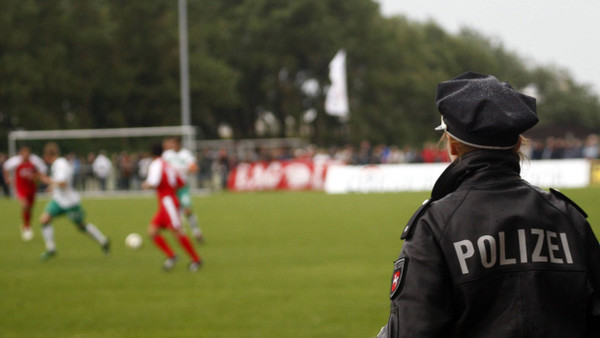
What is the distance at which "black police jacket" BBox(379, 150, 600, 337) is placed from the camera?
88.0 inches

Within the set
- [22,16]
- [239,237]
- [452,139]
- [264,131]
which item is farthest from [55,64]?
[452,139]

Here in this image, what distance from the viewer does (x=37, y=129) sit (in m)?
45.7

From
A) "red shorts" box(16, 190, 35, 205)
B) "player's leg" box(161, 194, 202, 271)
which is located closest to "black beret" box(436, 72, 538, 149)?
"player's leg" box(161, 194, 202, 271)

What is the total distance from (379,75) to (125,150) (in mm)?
34314

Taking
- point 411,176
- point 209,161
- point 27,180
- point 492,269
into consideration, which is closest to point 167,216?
point 27,180

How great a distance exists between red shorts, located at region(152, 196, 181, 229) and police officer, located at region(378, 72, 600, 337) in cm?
933

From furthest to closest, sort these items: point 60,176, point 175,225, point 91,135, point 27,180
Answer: point 91,135, point 27,180, point 60,176, point 175,225

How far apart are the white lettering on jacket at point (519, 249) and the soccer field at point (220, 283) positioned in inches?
196

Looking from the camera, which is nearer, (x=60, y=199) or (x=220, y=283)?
(x=220, y=283)

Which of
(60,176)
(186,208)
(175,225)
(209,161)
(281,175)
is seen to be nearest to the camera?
(175,225)

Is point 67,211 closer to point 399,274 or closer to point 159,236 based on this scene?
point 159,236

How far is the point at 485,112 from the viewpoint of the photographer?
2334mm

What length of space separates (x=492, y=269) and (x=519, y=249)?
0.36ft

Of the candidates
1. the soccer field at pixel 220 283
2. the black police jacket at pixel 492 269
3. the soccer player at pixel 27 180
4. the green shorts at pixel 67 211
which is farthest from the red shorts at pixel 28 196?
the black police jacket at pixel 492 269
